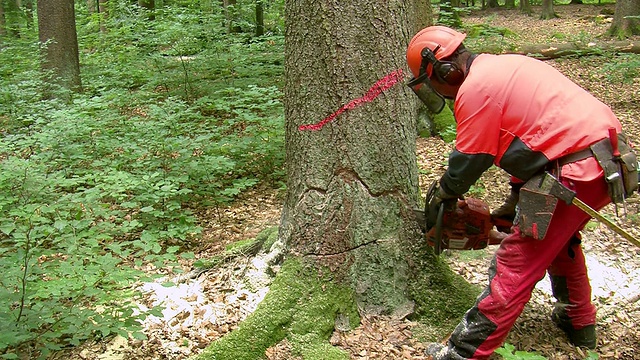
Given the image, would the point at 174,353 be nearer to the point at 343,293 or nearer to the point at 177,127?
the point at 343,293

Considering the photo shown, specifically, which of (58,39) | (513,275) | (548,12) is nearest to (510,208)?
(513,275)

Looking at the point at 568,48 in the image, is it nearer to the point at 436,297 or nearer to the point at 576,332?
the point at 576,332

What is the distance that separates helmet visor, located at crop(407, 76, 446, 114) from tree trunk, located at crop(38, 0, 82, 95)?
25.2 ft

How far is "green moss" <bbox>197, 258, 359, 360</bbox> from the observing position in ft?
9.57

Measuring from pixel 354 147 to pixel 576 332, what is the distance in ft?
6.28

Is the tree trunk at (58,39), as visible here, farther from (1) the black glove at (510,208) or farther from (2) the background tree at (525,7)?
(2) the background tree at (525,7)

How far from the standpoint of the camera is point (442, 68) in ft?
9.24

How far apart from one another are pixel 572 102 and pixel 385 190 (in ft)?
3.91

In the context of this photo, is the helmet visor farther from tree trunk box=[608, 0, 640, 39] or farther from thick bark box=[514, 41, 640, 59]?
tree trunk box=[608, 0, 640, 39]

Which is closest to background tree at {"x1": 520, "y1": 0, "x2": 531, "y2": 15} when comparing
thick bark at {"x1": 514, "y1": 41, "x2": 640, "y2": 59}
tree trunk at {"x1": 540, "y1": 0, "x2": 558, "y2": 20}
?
tree trunk at {"x1": 540, "y1": 0, "x2": 558, "y2": 20}

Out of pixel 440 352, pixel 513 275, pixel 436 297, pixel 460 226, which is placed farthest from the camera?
pixel 436 297

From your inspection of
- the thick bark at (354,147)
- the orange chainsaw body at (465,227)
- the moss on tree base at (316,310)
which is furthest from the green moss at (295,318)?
the orange chainsaw body at (465,227)

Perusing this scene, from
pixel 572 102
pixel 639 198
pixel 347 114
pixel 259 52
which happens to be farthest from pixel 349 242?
pixel 259 52

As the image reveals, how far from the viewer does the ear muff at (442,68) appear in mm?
2799
